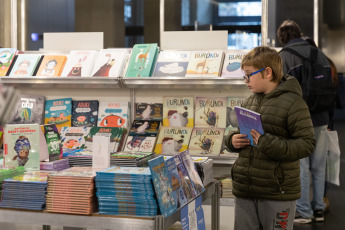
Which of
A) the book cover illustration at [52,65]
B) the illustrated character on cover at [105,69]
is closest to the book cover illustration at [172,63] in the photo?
the illustrated character on cover at [105,69]

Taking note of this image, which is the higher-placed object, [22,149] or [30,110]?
[30,110]

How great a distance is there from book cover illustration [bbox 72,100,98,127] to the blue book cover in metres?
2.30

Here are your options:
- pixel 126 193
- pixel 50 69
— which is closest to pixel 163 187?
pixel 126 193

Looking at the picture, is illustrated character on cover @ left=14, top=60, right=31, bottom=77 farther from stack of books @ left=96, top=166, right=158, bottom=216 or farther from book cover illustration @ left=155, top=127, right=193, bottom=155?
stack of books @ left=96, top=166, right=158, bottom=216

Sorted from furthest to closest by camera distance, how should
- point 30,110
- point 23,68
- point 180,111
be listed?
point 30,110, point 23,68, point 180,111

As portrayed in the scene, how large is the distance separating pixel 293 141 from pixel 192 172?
56 centimetres

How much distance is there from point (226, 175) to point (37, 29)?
370cm

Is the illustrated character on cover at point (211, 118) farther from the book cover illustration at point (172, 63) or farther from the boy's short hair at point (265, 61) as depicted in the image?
the boy's short hair at point (265, 61)

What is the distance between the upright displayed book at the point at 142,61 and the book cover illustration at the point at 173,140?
0.54 metres

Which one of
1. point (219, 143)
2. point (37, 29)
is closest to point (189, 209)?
point (219, 143)

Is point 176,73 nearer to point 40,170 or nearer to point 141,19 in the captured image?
point 40,170

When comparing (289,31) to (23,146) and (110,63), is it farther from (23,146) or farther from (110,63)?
(23,146)

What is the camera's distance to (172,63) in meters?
4.38

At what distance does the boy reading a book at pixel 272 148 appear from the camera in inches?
105
